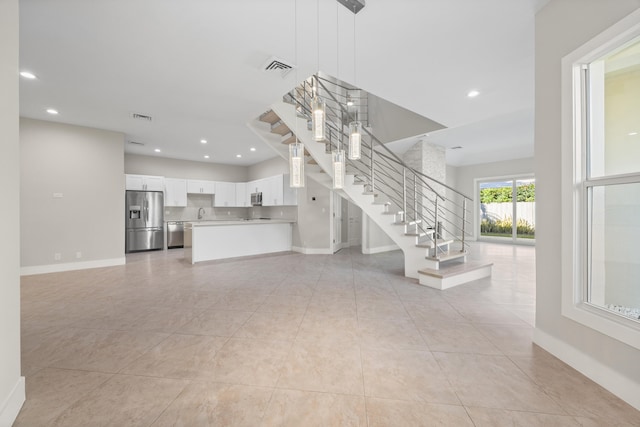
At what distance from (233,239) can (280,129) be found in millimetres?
2864

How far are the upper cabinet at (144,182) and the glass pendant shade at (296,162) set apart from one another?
6.67 meters

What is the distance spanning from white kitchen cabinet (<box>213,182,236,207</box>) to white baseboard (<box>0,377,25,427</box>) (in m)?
7.42

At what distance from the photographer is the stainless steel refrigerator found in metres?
6.76

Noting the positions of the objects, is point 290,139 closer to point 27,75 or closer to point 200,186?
point 27,75

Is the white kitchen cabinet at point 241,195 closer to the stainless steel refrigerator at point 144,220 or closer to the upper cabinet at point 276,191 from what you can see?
the upper cabinet at point 276,191

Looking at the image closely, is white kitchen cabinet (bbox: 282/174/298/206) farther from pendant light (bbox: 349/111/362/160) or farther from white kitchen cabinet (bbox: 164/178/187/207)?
pendant light (bbox: 349/111/362/160)

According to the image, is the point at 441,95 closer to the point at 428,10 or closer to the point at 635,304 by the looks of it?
the point at 428,10

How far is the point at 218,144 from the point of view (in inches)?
253

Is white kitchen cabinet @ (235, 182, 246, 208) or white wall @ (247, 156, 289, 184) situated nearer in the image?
white wall @ (247, 156, 289, 184)

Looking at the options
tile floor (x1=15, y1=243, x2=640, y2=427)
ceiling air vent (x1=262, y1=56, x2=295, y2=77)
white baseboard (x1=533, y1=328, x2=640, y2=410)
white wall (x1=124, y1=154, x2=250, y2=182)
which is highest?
ceiling air vent (x1=262, y1=56, x2=295, y2=77)

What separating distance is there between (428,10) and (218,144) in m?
5.57

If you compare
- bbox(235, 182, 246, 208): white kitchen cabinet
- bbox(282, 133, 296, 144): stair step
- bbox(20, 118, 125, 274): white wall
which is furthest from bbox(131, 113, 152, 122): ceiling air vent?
bbox(235, 182, 246, 208): white kitchen cabinet

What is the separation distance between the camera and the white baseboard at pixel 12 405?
1279 millimetres

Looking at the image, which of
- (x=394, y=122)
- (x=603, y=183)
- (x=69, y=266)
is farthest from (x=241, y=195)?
(x=603, y=183)
